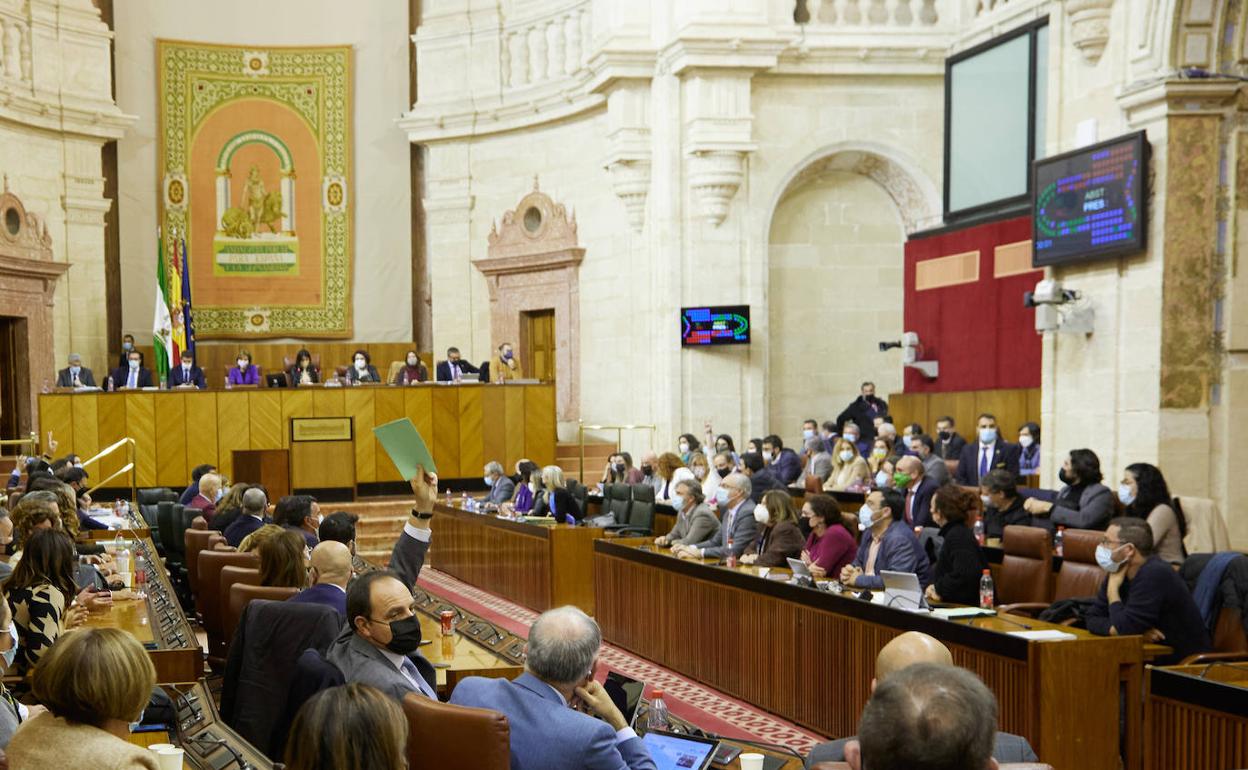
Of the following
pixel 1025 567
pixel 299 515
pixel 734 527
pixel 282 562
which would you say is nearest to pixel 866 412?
pixel 734 527

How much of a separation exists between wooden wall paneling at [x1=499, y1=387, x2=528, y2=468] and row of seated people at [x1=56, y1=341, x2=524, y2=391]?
882mm

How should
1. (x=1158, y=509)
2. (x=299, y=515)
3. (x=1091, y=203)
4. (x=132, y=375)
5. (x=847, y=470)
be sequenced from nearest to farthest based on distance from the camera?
(x=299, y=515) → (x=1158, y=509) → (x=1091, y=203) → (x=847, y=470) → (x=132, y=375)

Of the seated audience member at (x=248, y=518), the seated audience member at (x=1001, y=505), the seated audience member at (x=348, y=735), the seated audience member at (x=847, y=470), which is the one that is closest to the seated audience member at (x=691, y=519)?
the seated audience member at (x=1001, y=505)

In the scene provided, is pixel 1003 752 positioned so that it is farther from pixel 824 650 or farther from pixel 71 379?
pixel 71 379

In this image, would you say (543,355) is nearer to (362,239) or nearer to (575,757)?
(362,239)

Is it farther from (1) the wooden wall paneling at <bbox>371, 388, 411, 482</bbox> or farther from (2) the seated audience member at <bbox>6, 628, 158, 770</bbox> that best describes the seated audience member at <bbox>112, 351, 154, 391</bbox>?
(2) the seated audience member at <bbox>6, 628, 158, 770</bbox>

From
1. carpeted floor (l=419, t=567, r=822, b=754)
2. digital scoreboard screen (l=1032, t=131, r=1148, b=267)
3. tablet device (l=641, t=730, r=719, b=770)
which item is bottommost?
carpeted floor (l=419, t=567, r=822, b=754)

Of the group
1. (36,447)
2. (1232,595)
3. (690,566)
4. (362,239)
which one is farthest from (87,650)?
(362,239)

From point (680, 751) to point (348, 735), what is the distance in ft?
4.03

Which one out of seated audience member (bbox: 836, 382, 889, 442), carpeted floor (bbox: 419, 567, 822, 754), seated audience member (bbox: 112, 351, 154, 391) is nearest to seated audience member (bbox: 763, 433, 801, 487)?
seated audience member (bbox: 836, 382, 889, 442)

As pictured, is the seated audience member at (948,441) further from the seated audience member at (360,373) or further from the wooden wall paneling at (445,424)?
the seated audience member at (360,373)

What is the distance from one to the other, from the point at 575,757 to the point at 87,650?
1.10 metres

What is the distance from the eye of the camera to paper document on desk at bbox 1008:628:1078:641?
5.18 m

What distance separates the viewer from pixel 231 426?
1552cm
